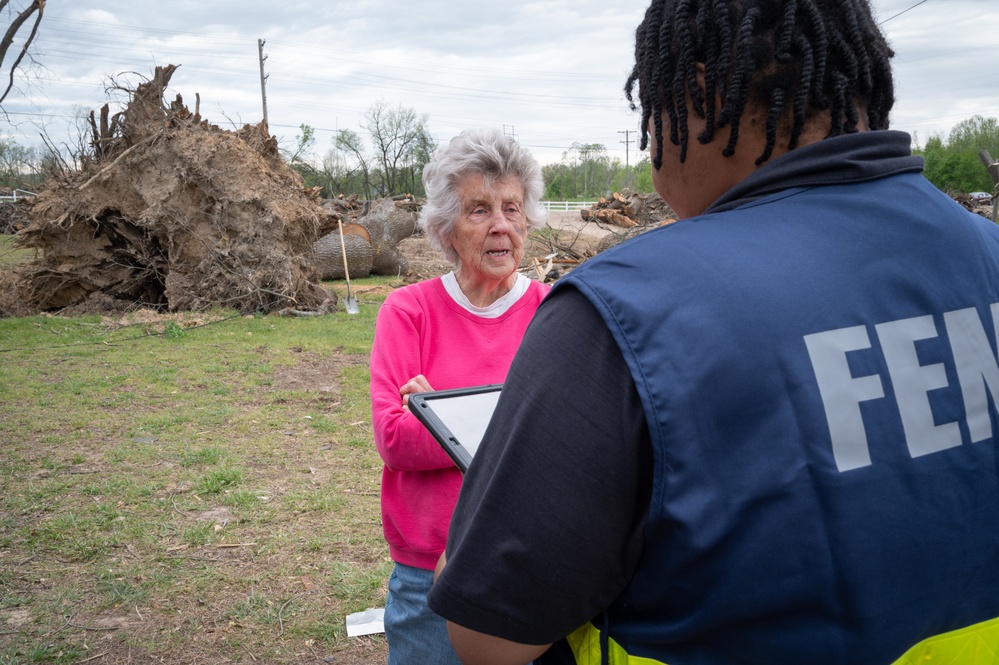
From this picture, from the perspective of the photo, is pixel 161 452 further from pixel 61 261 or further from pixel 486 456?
pixel 61 261

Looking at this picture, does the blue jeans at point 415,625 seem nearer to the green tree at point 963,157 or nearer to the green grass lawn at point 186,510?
the green grass lawn at point 186,510

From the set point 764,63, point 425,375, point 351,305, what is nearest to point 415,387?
point 425,375

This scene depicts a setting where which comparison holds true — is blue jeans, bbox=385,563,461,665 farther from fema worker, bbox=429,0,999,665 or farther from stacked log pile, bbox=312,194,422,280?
stacked log pile, bbox=312,194,422,280

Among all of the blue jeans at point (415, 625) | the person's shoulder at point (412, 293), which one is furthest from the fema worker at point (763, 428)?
the person's shoulder at point (412, 293)

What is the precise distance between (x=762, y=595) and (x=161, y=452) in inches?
227

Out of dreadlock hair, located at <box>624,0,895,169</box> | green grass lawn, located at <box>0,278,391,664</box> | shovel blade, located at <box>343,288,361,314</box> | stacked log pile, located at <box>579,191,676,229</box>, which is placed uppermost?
stacked log pile, located at <box>579,191,676,229</box>

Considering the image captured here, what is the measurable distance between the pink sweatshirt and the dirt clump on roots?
1054cm

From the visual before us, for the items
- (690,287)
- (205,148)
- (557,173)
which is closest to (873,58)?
(690,287)

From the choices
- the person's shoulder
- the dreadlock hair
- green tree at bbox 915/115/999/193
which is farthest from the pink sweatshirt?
green tree at bbox 915/115/999/193

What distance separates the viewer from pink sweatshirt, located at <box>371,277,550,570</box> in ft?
6.88

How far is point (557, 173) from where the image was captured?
74.8m

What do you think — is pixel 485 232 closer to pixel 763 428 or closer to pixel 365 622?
pixel 763 428

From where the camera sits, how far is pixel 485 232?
8.07ft

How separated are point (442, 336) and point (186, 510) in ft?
10.8
